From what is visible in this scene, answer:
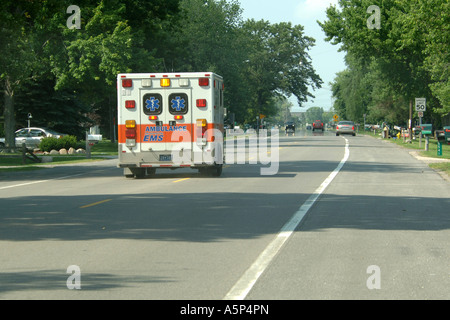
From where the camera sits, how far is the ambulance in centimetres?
2212

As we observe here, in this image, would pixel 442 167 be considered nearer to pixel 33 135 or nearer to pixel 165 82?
pixel 165 82

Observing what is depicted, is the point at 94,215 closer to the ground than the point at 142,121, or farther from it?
closer to the ground

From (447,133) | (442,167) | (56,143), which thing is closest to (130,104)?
(442,167)

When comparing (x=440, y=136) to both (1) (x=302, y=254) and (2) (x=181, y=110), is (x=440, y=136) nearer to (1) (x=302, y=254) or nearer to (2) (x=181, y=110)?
(2) (x=181, y=110)

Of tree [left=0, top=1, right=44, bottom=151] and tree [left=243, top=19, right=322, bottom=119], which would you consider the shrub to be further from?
tree [left=243, top=19, right=322, bottom=119]

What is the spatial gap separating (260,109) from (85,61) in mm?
76318

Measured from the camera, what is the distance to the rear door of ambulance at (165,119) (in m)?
22.2

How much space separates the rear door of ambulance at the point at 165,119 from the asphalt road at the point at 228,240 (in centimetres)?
181

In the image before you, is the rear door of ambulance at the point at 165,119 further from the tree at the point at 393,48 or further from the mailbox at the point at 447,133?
the mailbox at the point at 447,133

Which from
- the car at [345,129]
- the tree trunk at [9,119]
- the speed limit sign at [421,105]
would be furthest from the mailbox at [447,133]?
the tree trunk at [9,119]

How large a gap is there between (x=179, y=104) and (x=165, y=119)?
23.9 inches

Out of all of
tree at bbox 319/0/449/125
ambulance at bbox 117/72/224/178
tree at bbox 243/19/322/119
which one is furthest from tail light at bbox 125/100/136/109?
tree at bbox 243/19/322/119
